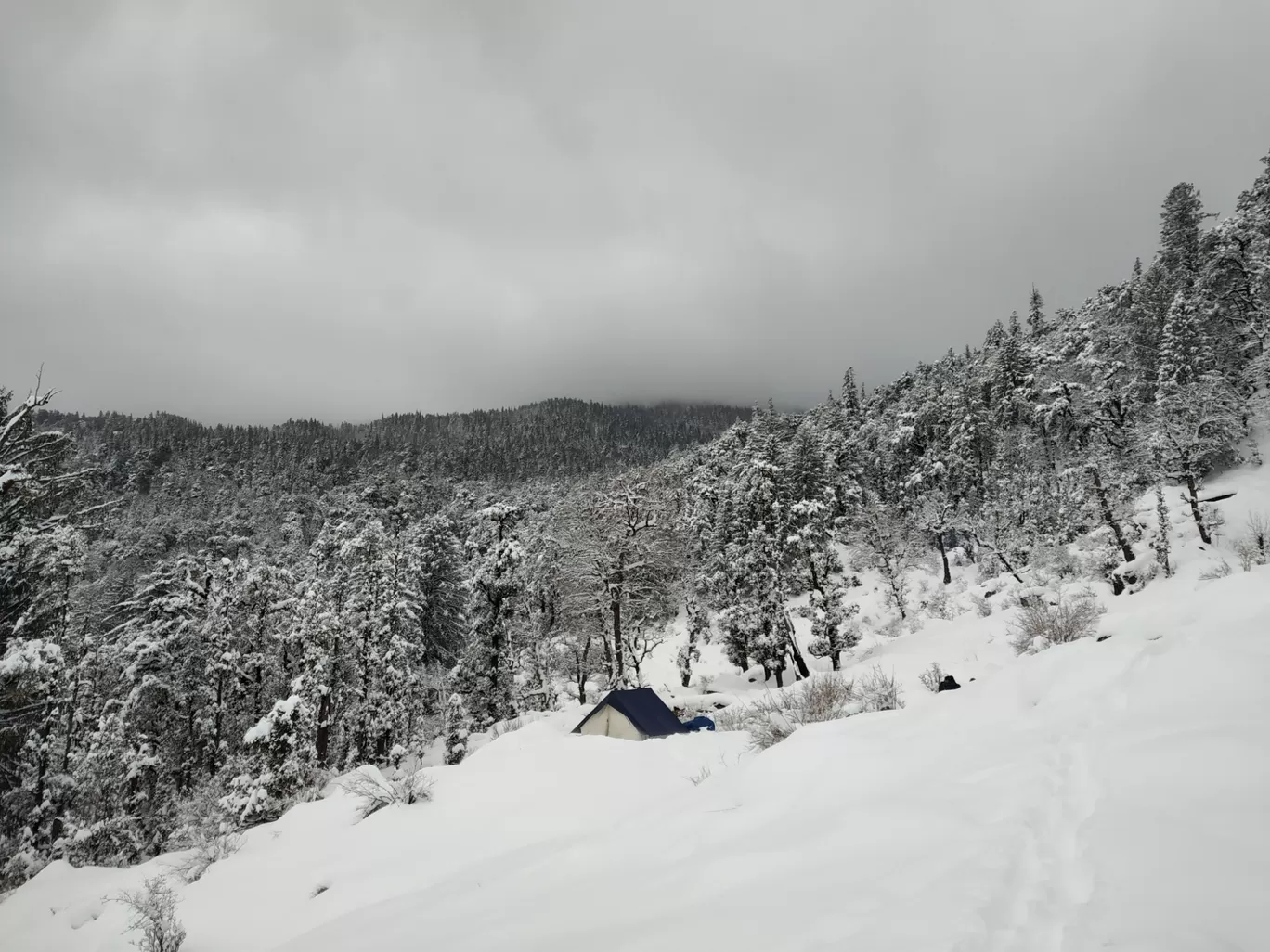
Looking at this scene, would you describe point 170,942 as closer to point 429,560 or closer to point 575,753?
point 575,753

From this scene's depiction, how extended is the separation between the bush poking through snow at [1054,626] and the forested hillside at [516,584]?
24.1 feet

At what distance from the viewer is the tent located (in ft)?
57.6

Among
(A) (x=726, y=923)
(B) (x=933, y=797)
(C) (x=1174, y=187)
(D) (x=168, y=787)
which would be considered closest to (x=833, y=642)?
(B) (x=933, y=797)

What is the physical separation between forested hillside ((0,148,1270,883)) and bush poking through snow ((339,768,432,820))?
554cm

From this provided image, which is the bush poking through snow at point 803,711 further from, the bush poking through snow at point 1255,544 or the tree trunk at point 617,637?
the bush poking through snow at point 1255,544

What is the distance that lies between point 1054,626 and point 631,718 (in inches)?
469

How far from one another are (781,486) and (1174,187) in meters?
52.0

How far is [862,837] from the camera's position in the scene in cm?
446

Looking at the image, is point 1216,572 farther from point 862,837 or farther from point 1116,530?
point 862,837

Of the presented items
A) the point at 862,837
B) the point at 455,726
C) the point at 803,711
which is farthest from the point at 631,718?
the point at 862,837

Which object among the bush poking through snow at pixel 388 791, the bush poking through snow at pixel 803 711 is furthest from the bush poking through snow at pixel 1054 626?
the bush poking through snow at pixel 388 791

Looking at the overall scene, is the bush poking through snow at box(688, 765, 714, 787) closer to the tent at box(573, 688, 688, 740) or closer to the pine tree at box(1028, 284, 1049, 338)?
the tent at box(573, 688, 688, 740)

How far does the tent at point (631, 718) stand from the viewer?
17547 mm

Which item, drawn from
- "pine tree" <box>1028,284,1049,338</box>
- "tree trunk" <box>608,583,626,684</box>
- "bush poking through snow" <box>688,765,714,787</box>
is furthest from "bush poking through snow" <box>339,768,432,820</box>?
"pine tree" <box>1028,284,1049,338</box>
